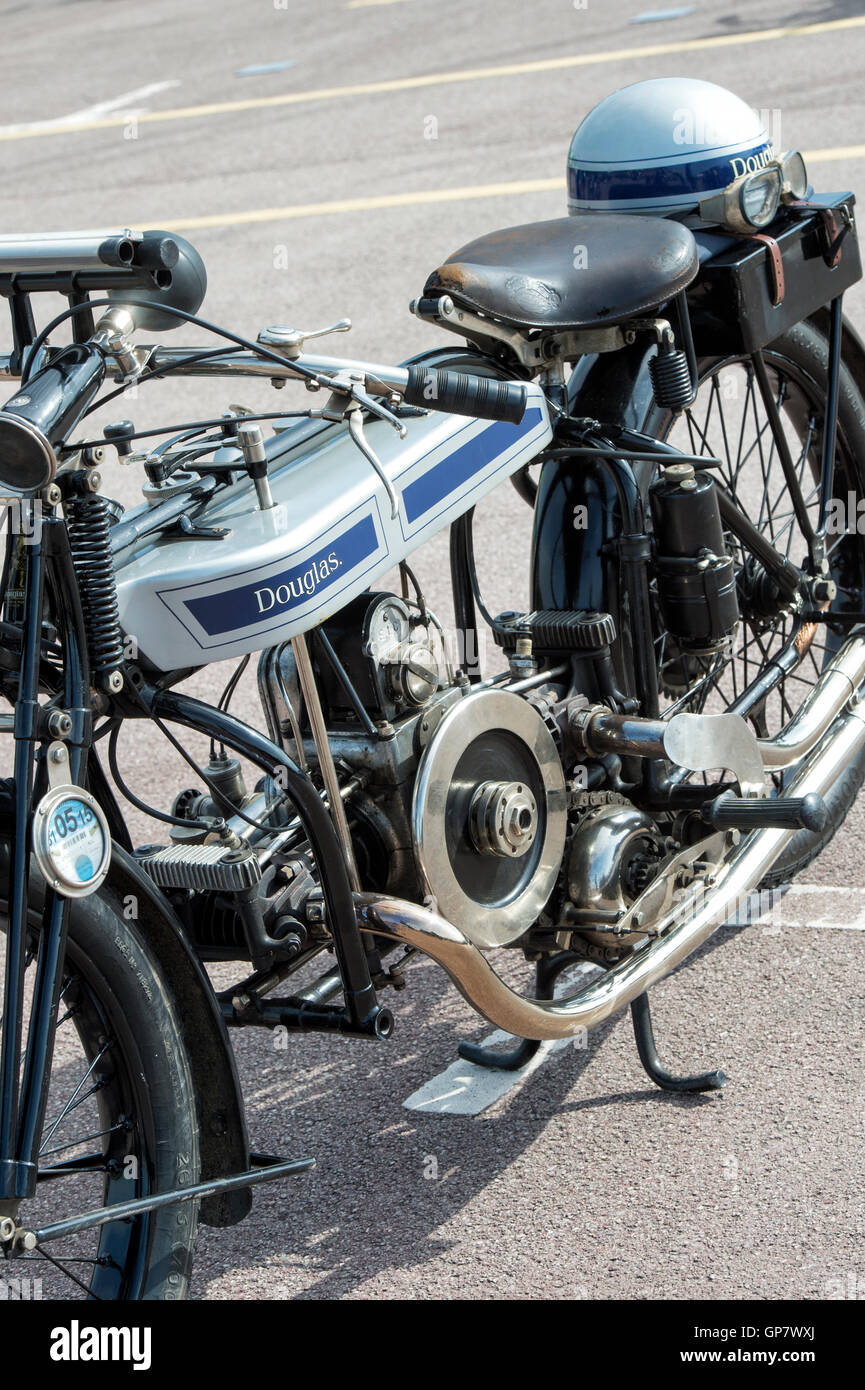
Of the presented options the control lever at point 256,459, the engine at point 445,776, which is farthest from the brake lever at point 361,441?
the engine at point 445,776

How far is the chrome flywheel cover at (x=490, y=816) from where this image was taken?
7.90 ft

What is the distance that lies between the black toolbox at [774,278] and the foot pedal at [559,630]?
60 cm

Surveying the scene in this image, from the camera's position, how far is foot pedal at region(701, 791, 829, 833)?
2680 millimetres

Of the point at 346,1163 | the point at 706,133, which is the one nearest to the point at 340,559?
the point at 346,1163

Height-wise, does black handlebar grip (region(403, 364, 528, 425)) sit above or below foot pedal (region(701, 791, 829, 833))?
above

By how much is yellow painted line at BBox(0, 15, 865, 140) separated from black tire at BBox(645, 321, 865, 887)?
7.88m

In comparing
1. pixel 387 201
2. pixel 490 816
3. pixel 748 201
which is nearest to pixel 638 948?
pixel 490 816

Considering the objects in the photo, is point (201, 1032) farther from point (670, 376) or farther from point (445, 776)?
point (670, 376)

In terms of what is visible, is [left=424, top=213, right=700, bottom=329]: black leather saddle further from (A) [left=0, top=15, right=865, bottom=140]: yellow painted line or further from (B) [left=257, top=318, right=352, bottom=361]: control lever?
(A) [left=0, top=15, right=865, bottom=140]: yellow painted line

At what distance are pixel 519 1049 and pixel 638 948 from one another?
32cm

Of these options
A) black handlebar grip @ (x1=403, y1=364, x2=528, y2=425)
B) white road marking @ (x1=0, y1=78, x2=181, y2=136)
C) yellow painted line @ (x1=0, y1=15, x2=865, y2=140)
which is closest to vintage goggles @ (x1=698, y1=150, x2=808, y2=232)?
black handlebar grip @ (x1=403, y1=364, x2=528, y2=425)

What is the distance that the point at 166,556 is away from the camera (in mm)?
2154

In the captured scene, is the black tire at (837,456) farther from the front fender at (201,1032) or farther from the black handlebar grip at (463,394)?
the front fender at (201,1032)

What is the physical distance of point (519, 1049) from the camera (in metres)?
2.94
